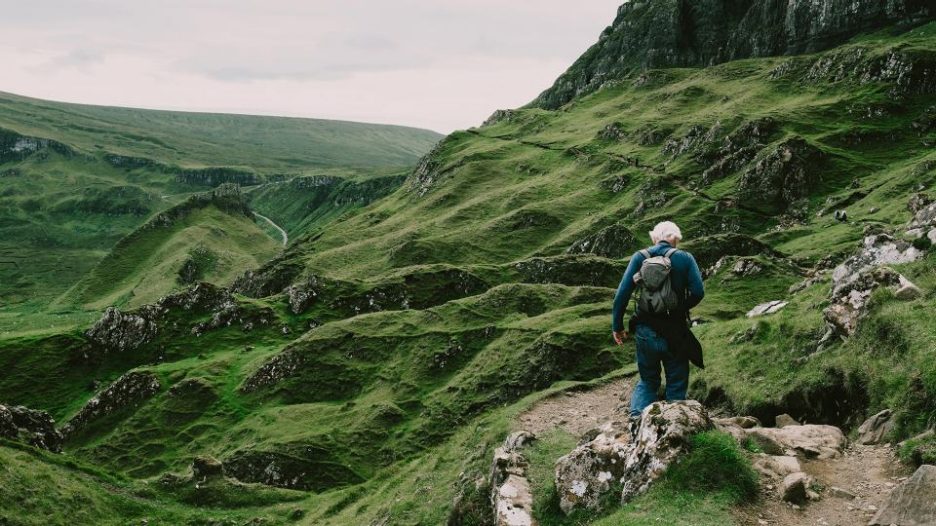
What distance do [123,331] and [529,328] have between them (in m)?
69.7

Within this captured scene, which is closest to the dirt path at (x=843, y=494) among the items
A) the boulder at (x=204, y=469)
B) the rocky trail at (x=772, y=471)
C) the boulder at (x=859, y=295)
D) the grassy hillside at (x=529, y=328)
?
the rocky trail at (x=772, y=471)

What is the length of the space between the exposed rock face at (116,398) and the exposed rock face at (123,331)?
46.0 feet

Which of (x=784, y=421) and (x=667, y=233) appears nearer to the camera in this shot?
(x=667, y=233)

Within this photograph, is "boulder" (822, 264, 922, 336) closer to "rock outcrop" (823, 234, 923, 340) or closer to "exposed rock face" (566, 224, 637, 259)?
"rock outcrop" (823, 234, 923, 340)

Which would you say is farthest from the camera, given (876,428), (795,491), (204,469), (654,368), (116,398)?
(116,398)

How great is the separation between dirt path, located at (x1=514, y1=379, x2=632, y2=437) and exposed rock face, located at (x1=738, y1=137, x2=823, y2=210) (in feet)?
300

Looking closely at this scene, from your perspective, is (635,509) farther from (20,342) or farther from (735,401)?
(20,342)

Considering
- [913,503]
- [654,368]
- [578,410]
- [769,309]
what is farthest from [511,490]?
[769,309]

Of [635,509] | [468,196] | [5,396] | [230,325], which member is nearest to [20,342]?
[5,396]

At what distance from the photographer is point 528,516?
17703 millimetres

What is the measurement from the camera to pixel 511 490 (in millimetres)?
19031

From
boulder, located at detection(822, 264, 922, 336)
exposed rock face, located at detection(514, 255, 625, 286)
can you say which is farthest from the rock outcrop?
exposed rock face, located at detection(514, 255, 625, 286)

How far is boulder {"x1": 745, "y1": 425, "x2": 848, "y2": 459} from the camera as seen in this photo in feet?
53.8

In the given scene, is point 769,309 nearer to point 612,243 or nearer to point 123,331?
point 612,243
